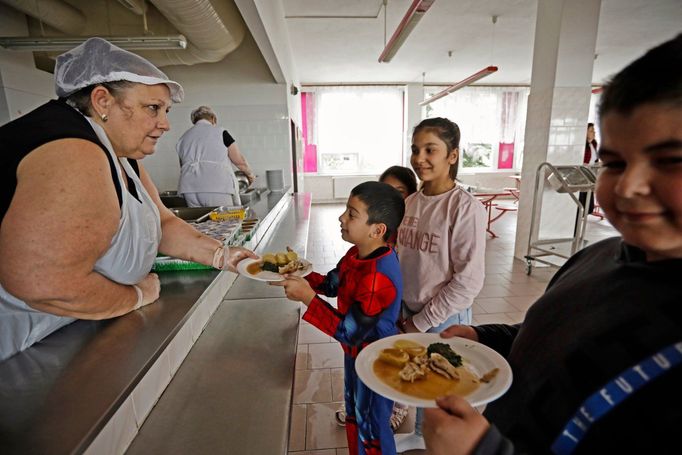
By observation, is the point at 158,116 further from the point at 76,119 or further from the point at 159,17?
the point at 159,17

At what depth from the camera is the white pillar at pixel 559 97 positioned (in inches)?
162

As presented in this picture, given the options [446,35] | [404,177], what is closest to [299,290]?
[404,177]

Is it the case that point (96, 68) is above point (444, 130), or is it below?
above

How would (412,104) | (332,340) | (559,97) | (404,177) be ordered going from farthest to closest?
1. (412,104)
2. (559,97)
3. (332,340)
4. (404,177)

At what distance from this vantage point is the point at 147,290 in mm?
1194

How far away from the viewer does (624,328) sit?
1.73ft

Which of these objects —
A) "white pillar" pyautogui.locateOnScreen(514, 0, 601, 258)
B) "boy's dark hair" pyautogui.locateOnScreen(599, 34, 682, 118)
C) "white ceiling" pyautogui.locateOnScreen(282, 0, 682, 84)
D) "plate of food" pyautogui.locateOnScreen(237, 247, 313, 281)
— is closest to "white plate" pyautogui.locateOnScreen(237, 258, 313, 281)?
"plate of food" pyautogui.locateOnScreen(237, 247, 313, 281)

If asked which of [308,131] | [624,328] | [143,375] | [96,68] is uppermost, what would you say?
[308,131]

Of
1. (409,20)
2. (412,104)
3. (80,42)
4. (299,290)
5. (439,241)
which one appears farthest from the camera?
(412,104)

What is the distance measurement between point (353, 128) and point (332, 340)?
821cm

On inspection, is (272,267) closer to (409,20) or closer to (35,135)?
(35,135)

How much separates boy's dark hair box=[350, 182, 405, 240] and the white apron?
28.9 inches

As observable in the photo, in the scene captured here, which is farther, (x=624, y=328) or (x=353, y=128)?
(x=353, y=128)

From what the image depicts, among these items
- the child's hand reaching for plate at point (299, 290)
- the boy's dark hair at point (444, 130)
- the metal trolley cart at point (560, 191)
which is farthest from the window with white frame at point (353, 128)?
the child's hand reaching for plate at point (299, 290)
